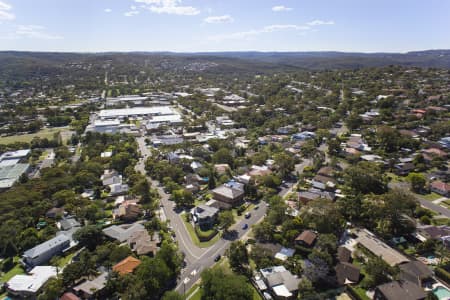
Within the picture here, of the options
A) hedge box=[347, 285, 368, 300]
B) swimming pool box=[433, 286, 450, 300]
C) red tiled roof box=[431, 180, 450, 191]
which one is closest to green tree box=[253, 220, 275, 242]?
hedge box=[347, 285, 368, 300]

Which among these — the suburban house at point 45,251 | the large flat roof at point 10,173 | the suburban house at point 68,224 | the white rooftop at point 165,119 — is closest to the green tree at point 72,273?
the suburban house at point 45,251

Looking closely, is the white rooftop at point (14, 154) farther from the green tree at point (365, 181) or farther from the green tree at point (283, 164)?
the green tree at point (365, 181)

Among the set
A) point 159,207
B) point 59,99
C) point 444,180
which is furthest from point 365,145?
point 59,99

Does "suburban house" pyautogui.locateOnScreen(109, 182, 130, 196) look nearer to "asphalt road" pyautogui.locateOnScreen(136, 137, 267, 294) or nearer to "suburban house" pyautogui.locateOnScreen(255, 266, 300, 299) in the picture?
"asphalt road" pyautogui.locateOnScreen(136, 137, 267, 294)

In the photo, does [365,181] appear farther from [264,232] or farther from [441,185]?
[264,232]

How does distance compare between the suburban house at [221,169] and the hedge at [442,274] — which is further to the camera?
the suburban house at [221,169]
